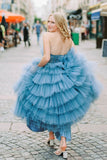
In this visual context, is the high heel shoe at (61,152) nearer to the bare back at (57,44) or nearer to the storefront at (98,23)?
the bare back at (57,44)

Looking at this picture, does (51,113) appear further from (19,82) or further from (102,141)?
(102,141)

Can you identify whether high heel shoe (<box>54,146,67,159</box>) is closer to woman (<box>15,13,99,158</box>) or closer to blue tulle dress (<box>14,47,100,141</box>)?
woman (<box>15,13,99,158</box>)

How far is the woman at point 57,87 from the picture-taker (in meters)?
3.38

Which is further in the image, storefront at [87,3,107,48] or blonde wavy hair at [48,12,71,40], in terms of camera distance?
storefront at [87,3,107,48]

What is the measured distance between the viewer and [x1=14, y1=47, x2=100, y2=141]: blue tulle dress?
11.1ft

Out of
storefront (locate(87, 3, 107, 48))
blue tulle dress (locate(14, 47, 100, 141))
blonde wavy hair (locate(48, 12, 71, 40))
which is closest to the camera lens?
blue tulle dress (locate(14, 47, 100, 141))

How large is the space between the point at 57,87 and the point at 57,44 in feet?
1.79

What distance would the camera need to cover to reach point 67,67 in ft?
11.6

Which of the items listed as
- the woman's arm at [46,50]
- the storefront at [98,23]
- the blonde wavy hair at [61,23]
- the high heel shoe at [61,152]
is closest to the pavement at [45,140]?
the high heel shoe at [61,152]

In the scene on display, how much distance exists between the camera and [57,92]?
133 inches

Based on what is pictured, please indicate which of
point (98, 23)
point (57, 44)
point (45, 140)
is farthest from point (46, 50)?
point (98, 23)

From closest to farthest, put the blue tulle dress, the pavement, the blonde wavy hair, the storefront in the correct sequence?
the blue tulle dress < the blonde wavy hair < the pavement < the storefront

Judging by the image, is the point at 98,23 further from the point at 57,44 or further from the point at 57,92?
the point at 57,92

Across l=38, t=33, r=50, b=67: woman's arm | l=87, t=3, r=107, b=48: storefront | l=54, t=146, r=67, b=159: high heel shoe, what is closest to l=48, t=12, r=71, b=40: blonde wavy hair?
l=38, t=33, r=50, b=67: woman's arm
